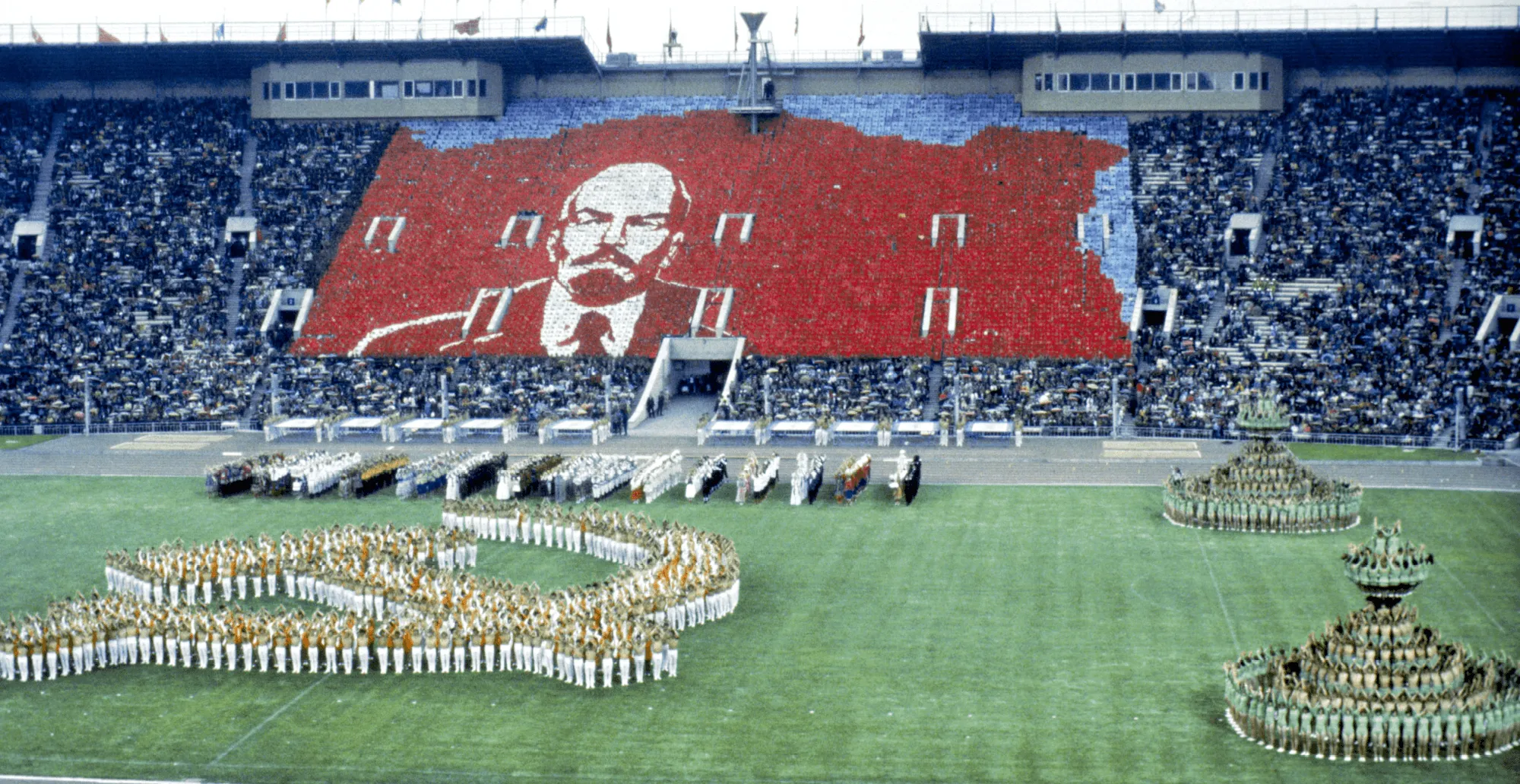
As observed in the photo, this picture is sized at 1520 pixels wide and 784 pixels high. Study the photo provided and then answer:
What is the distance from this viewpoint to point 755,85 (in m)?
81.9

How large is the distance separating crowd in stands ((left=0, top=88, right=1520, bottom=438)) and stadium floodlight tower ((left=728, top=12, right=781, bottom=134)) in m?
16.9

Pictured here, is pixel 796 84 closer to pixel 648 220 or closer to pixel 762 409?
pixel 648 220

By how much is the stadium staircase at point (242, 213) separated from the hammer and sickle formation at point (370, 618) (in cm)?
3658

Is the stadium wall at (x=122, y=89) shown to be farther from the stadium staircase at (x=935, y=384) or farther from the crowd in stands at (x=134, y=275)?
the stadium staircase at (x=935, y=384)

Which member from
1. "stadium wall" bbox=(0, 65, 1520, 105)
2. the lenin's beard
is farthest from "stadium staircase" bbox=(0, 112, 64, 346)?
the lenin's beard

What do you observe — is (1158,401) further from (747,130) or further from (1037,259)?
(747,130)

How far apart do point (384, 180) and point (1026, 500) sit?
142ft

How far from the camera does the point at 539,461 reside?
49875mm

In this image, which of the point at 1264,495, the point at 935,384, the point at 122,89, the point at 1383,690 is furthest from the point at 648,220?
the point at 1383,690

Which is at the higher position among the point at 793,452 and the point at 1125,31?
the point at 1125,31

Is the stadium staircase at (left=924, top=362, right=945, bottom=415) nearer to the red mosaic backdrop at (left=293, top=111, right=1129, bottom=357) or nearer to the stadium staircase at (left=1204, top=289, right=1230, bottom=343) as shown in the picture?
the red mosaic backdrop at (left=293, top=111, right=1129, bottom=357)

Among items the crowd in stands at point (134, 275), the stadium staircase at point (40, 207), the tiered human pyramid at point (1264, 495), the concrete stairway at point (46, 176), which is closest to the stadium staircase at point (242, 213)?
the crowd in stands at point (134, 275)

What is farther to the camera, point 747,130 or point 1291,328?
point 747,130

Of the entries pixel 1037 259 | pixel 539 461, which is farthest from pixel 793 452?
pixel 1037 259
